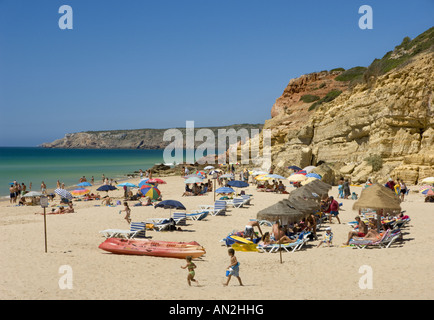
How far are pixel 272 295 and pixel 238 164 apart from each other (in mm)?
35993

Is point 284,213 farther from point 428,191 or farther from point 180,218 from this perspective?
point 428,191

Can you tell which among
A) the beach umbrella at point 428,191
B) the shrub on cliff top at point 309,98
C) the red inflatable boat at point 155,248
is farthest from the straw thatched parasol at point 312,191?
the shrub on cliff top at point 309,98

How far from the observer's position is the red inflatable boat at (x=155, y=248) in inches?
427

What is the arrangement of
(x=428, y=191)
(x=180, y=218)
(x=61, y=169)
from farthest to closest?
(x=61, y=169)
(x=428, y=191)
(x=180, y=218)

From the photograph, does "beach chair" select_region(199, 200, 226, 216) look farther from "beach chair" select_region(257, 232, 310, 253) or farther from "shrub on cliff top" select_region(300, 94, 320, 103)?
"shrub on cliff top" select_region(300, 94, 320, 103)

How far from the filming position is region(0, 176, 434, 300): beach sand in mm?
7816

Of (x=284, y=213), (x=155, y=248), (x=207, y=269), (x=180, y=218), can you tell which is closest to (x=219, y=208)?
(x=180, y=218)

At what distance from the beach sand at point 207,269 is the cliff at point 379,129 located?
10.3 metres

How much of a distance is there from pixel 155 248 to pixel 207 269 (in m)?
1.83

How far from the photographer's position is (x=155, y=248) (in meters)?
11.1

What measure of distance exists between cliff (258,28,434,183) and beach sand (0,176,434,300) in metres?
10.3

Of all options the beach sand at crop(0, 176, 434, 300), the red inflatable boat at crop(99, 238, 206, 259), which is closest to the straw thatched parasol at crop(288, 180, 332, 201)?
the beach sand at crop(0, 176, 434, 300)

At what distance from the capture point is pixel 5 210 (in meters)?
20.5
